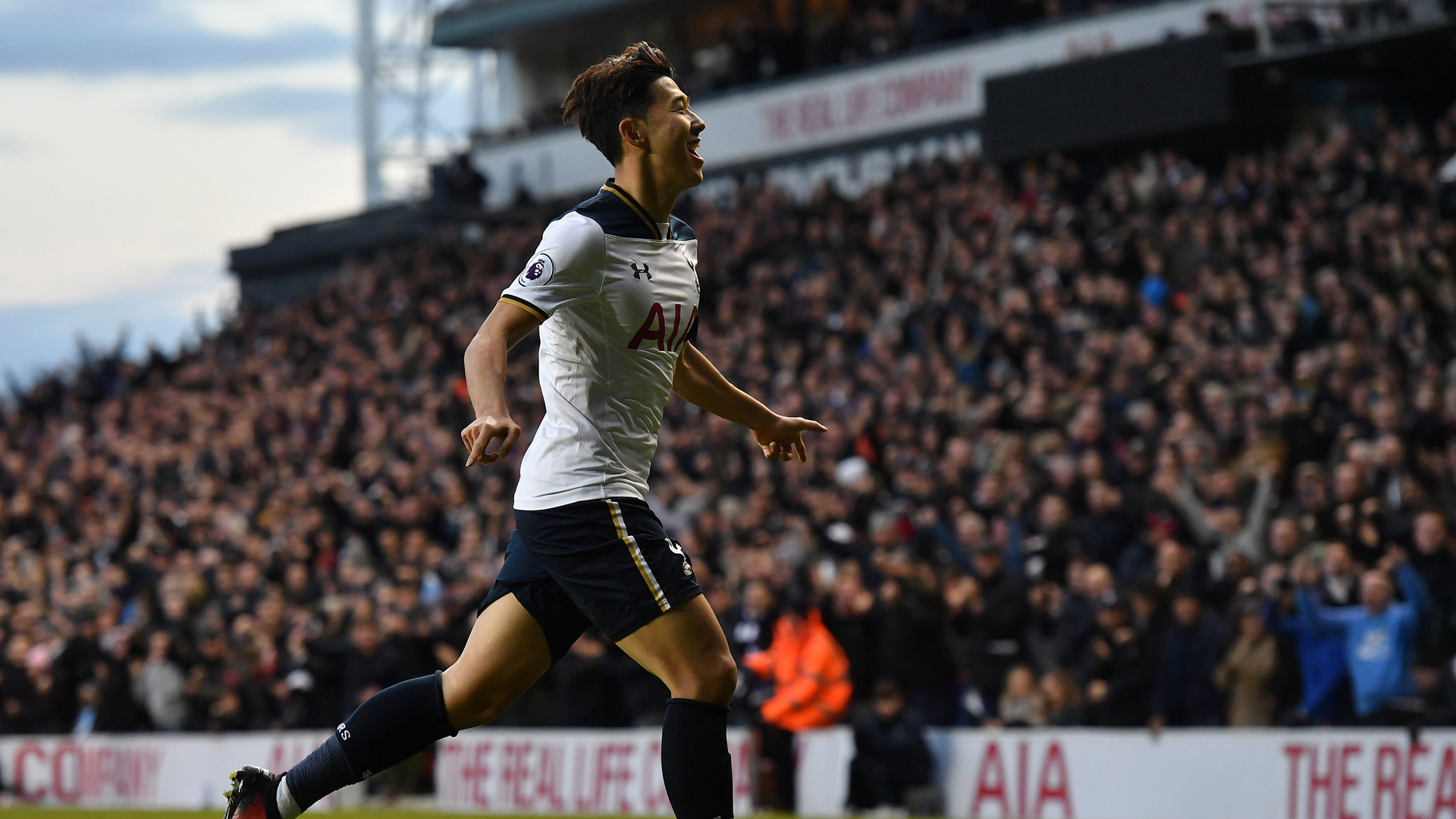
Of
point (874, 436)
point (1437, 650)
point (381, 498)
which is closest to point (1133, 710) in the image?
point (1437, 650)

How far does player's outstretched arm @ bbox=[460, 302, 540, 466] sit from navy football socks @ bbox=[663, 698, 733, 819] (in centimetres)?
97

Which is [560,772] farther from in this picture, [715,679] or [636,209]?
[636,209]

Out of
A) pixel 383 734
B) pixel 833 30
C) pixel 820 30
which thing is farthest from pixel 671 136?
pixel 820 30

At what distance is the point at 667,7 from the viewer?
3288 centimetres

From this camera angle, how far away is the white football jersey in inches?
221

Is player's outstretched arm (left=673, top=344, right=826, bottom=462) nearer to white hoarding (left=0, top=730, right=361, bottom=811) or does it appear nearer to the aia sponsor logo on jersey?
the aia sponsor logo on jersey

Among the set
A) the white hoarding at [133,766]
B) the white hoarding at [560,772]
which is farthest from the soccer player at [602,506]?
the white hoarding at [133,766]

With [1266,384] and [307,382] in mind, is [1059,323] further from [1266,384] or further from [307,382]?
[307,382]

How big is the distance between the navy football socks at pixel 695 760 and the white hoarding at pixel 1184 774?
21.3 feet

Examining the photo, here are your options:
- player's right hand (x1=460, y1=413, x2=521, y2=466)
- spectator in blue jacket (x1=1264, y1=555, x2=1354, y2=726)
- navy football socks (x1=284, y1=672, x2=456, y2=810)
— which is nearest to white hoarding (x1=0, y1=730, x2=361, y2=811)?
spectator in blue jacket (x1=1264, y1=555, x2=1354, y2=726)

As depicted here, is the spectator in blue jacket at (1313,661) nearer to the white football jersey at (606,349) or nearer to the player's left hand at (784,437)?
the player's left hand at (784,437)

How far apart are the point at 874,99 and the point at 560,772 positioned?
14.1 m

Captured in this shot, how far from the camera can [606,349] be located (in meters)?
5.69

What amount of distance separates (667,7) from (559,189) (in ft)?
12.4
